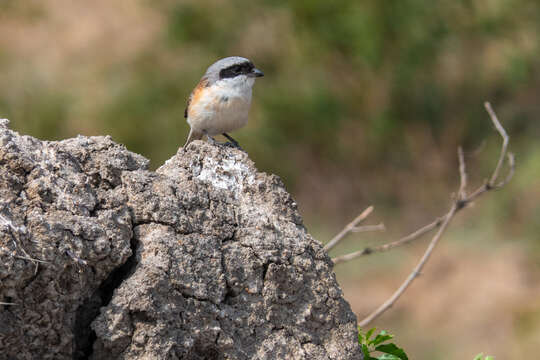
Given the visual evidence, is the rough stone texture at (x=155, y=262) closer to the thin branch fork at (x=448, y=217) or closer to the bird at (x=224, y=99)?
the thin branch fork at (x=448, y=217)

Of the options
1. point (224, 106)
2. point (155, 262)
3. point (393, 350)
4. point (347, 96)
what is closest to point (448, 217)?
point (393, 350)

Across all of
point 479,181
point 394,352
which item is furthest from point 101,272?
point 479,181

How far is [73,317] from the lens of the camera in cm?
260

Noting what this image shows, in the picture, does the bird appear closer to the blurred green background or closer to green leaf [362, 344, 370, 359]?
green leaf [362, 344, 370, 359]

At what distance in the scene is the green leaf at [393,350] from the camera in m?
3.17

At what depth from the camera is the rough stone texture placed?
8.21 feet

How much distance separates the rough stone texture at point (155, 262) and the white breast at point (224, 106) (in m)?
1.57

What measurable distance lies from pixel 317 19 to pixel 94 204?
1174cm

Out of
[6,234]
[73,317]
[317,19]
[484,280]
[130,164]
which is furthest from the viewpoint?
[317,19]

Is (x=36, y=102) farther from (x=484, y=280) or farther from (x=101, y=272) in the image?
(x=101, y=272)

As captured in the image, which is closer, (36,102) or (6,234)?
(6,234)

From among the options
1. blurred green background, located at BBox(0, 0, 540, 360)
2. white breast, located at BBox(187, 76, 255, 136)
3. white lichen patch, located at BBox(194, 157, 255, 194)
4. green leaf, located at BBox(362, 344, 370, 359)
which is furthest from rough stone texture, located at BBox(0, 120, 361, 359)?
blurred green background, located at BBox(0, 0, 540, 360)

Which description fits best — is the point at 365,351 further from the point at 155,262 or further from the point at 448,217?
the point at 448,217

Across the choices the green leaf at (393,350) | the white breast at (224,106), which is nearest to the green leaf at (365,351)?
the green leaf at (393,350)
